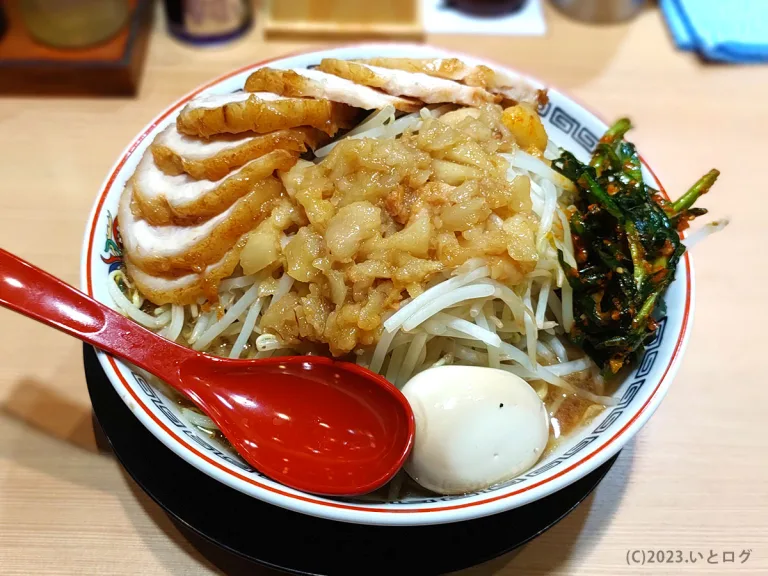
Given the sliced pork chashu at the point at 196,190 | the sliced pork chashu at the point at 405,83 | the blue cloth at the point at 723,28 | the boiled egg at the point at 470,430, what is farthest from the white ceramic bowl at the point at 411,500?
the blue cloth at the point at 723,28

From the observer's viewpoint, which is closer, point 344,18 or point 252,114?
point 252,114

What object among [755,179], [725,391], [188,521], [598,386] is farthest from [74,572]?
[755,179]

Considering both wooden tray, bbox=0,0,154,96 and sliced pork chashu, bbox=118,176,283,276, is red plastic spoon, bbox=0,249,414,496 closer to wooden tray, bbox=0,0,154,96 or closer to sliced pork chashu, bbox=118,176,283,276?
sliced pork chashu, bbox=118,176,283,276

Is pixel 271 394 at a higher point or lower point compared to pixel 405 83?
lower

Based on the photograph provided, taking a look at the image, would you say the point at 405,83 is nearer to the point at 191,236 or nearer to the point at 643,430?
the point at 191,236

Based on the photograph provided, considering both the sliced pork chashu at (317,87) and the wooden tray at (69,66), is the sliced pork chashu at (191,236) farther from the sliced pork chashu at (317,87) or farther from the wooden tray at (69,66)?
the wooden tray at (69,66)

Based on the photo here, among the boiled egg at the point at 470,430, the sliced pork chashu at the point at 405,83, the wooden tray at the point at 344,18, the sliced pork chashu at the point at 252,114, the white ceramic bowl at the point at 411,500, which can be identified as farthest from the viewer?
the wooden tray at the point at 344,18

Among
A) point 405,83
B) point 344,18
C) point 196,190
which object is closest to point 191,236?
point 196,190
